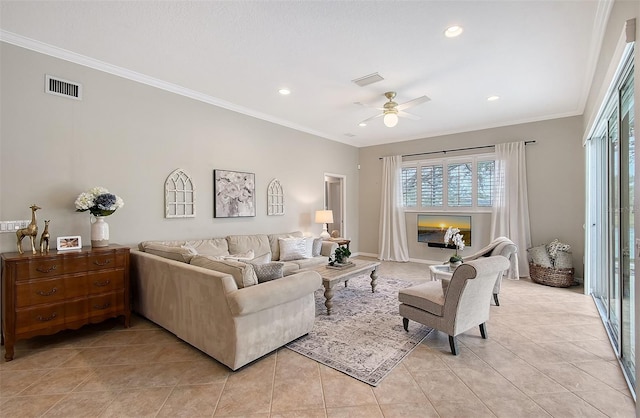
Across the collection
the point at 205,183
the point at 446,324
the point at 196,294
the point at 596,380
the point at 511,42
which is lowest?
the point at 596,380

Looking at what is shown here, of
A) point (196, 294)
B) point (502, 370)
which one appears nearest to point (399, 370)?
point (502, 370)

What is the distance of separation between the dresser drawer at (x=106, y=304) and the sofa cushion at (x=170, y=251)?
21.1 inches

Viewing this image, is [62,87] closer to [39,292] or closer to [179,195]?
[179,195]

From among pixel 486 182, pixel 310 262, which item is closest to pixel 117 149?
pixel 310 262

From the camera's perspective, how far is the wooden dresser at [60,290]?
8.35 ft

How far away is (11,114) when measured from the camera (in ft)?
9.50

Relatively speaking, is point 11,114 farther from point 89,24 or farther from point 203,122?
point 203,122

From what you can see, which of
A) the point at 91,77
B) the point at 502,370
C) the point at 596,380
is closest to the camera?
the point at 596,380

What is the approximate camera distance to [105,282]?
3.06 m

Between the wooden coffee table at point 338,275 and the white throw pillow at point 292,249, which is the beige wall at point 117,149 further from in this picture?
the wooden coffee table at point 338,275

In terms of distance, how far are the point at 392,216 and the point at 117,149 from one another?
5598mm

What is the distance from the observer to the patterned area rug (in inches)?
98.0

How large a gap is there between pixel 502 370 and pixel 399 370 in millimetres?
840

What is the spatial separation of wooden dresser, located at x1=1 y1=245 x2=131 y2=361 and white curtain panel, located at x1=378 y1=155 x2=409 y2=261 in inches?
214
